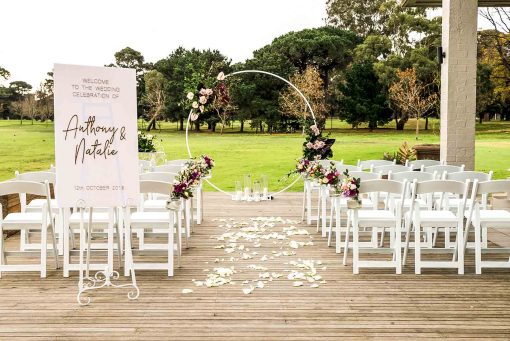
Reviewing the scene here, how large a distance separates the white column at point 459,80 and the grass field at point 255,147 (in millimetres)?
4084

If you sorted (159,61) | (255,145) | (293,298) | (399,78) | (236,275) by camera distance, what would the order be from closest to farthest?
(293,298) < (236,275) < (255,145) < (399,78) < (159,61)

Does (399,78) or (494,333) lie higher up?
(399,78)

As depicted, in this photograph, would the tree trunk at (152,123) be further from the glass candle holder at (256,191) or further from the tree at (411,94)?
the glass candle holder at (256,191)

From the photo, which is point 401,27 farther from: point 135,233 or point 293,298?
point 293,298

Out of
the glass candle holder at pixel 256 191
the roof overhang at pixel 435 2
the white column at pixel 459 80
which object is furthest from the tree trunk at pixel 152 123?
the white column at pixel 459 80

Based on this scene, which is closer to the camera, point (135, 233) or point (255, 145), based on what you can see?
point (135, 233)

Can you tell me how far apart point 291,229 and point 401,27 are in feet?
89.6

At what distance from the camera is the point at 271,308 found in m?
4.52

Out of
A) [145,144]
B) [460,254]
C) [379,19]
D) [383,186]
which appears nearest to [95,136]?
[383,186]

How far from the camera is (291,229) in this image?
804cm

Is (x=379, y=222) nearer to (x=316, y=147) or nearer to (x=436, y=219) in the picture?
(x=436, y=219)

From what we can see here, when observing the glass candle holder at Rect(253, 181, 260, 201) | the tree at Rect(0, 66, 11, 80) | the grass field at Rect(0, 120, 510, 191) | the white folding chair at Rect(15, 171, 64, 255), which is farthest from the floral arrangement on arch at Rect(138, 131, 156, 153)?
the white folding chair at Rect(15, 171, 64, 255)

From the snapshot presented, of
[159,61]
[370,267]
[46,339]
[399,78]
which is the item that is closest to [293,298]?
[370,267]

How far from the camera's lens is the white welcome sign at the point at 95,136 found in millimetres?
4781
